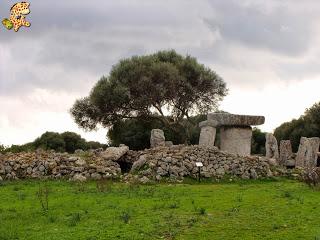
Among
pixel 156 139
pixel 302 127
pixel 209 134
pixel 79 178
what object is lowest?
pixel 79 178

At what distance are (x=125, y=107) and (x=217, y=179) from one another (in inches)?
914

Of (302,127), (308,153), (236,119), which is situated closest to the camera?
(236,119)

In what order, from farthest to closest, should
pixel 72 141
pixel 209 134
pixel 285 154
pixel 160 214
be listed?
pixel 72 141 < pixel 285 154 < pixel 209 134 < pixel 160 214

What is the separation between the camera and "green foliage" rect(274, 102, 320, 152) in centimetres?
5809

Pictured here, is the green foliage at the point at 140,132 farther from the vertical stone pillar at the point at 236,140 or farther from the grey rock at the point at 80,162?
the grey rock at the point at 80,162

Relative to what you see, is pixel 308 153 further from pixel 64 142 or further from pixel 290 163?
pixel 64 142

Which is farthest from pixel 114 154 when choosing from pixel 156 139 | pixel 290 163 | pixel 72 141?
pixel 72 141

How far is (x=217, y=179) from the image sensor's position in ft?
94.2

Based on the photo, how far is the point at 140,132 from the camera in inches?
2320

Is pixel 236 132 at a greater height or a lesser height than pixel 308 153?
greater

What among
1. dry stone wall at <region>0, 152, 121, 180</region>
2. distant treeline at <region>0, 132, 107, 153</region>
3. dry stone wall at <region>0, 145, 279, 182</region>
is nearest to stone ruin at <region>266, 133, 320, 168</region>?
dry stone wall at <region>0, 145, 279, 182</region>

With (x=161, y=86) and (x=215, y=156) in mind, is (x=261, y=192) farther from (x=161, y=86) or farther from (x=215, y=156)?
(x=161, y=86)

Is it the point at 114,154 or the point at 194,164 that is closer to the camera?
the point at 194,164

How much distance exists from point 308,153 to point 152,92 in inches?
675
